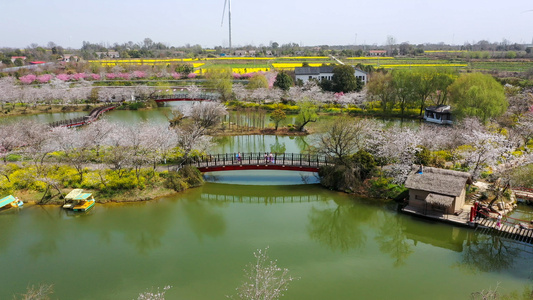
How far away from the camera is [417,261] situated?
55.0ft

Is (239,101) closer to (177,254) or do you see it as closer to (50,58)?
(177,254)

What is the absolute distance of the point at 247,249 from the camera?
1731 cm

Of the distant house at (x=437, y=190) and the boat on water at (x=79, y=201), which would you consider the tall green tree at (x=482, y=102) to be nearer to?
the distant house at (x=437, y=190)

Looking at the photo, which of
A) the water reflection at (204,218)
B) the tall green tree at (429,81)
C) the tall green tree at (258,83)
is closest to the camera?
the water reflection at (204,218)

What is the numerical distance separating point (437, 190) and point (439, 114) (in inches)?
1024

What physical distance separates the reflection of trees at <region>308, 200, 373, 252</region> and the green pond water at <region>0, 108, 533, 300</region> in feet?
0.19

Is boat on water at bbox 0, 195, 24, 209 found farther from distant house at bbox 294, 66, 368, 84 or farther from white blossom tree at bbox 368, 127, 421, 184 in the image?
distant house at bbox 294, 66, 368, 84

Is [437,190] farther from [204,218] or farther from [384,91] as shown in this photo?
[384,91]

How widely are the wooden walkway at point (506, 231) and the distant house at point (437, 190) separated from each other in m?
1.57

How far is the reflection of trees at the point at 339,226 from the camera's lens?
1850 cm

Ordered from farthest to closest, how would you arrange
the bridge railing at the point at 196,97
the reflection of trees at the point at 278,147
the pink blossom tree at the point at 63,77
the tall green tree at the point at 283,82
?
the pink blossom tree at the point at 63,77 < the tall green tree at the point at 283,82 < the bridge railing at the point at 196,97 < the reflection of trees at the point at 278,147

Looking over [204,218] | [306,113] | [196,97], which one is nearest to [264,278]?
[204,218]

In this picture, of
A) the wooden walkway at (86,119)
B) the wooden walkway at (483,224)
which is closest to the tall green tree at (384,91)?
the wooden walkway at (483,224)

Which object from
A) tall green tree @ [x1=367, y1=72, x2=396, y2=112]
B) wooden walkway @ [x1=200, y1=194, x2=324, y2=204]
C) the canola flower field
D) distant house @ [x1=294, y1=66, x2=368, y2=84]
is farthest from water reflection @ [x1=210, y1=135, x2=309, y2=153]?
the canola flower field
